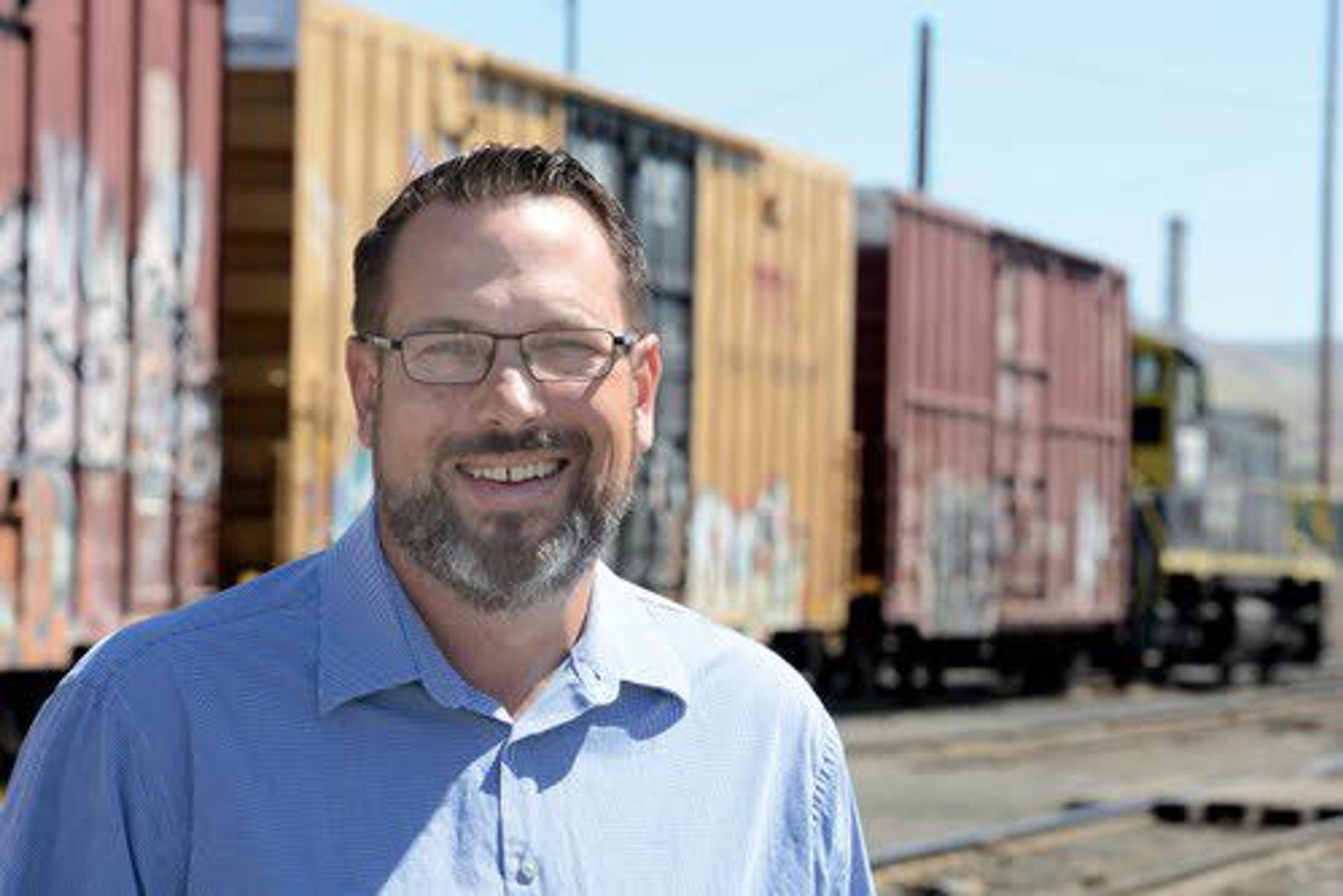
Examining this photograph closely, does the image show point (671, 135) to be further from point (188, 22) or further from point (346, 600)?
point (346, 600)

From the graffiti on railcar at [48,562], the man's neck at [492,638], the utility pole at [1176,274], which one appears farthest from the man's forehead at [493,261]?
the utility pole at [1176,274]

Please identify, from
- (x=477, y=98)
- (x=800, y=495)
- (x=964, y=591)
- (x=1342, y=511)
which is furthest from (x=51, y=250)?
Answer: (x=1342, y=511)

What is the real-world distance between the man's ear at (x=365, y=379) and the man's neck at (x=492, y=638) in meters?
0.12

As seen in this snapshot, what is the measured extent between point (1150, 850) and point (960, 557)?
333 inches

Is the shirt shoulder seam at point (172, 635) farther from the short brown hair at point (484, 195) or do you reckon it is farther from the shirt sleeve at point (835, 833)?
the shirt sleeve at point (835, 833)

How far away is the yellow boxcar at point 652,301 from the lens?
39.0 ft

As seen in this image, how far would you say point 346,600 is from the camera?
2115mm

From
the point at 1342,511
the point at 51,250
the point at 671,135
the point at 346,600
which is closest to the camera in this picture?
the point at 346,600

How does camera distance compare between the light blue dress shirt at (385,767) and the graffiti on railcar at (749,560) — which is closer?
the light blue dress shirt at (385,767)

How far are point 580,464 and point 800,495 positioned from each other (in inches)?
611

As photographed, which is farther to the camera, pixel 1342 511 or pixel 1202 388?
pixel 1342 511

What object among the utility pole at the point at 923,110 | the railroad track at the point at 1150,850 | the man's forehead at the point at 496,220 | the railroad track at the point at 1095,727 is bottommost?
the railroad track at the point at 1095,727

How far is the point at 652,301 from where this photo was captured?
A: 7.58m

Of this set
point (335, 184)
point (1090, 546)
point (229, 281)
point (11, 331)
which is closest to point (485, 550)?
point (11, 331)
